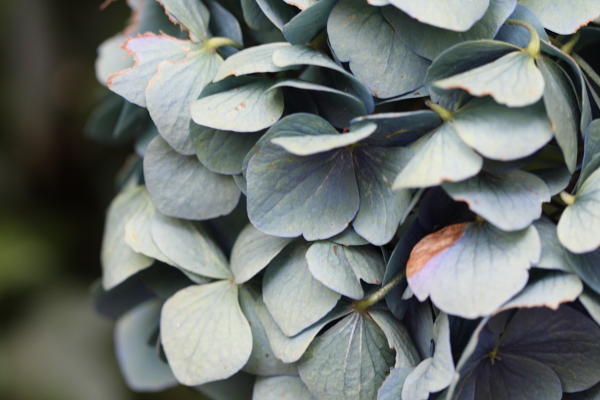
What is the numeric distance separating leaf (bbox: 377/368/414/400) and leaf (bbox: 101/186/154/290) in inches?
6.2


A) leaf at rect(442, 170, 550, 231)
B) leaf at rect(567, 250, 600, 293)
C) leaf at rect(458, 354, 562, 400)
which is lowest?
leaf at rect(458, 354, 562, 400)

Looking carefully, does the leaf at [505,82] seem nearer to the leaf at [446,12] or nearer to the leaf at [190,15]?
the leaf at [446,12]

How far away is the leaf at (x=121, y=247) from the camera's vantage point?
1.03 ft

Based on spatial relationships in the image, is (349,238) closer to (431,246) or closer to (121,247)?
(431,246)

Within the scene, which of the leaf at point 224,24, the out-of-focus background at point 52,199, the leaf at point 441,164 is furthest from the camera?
the out-of-focus background at point 52,199

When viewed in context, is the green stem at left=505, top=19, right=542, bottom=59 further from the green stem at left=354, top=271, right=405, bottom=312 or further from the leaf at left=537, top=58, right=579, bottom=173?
the green stem at left=354, top=271, right=405, bottom=312

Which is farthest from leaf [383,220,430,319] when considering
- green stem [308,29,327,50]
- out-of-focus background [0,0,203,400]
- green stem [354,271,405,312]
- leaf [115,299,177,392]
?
out-of-focus background [0,0,203,400]

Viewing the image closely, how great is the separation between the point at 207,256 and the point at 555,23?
0.22m

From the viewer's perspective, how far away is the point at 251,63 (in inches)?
9.6

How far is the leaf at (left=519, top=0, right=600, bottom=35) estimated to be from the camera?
0.80 ft

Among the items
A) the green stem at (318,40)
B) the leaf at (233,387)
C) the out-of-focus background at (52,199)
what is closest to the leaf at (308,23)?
the green stem at (318,40)

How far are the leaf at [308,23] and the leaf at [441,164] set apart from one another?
84 millimetres

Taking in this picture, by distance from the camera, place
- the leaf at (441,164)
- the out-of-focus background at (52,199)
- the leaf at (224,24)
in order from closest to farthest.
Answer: the leaf at (441,164)
the leaf at (224,24)
the out-of-focus background at (52,199)

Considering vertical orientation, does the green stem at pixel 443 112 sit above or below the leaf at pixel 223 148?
above
